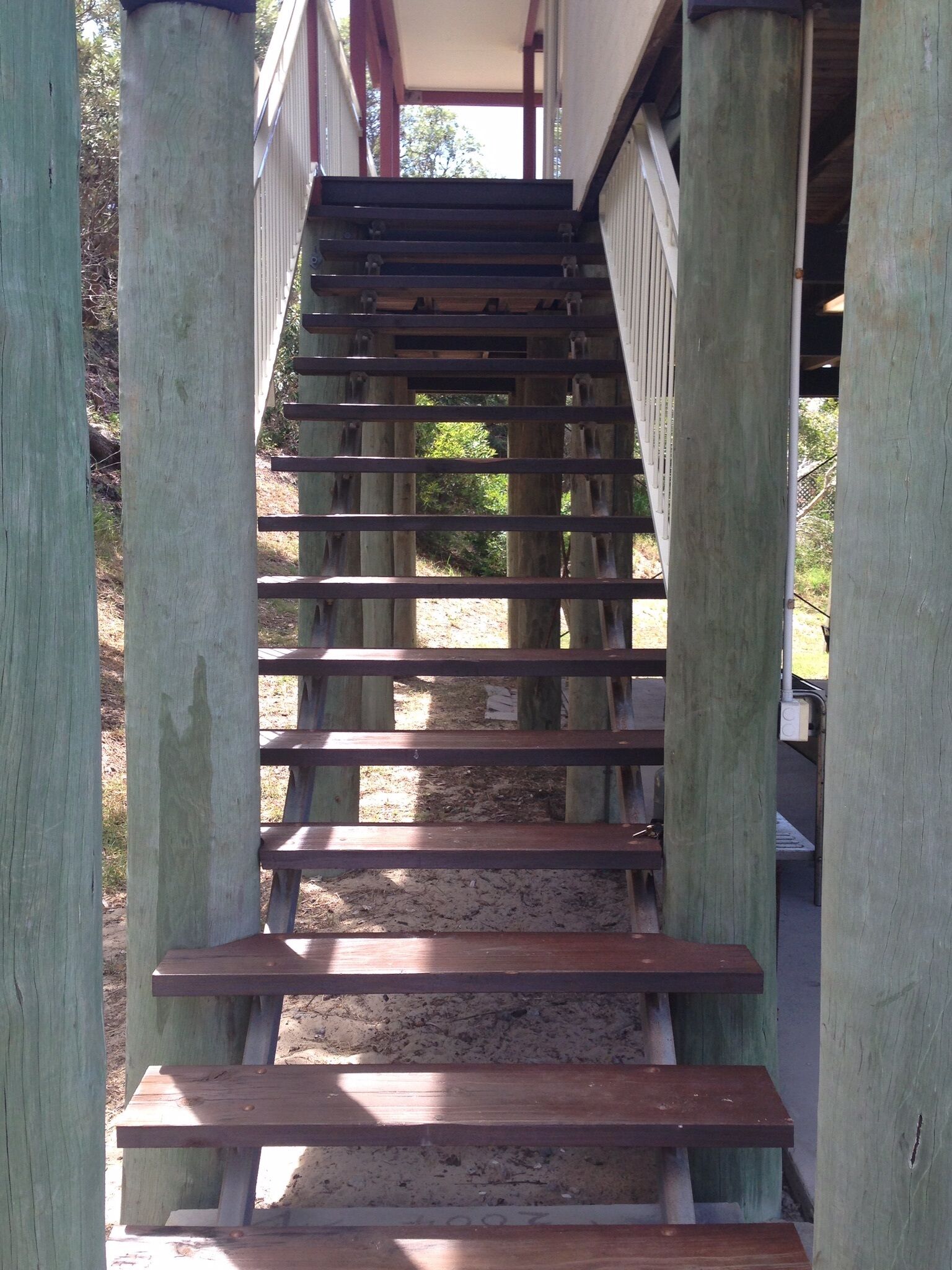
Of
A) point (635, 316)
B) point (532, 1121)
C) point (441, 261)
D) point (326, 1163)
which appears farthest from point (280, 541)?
point (532, 1121)

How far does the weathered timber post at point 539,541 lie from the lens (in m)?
8.55

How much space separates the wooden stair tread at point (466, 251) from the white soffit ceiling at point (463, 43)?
4.36m

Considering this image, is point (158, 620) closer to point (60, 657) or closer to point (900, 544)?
point (60, 657)

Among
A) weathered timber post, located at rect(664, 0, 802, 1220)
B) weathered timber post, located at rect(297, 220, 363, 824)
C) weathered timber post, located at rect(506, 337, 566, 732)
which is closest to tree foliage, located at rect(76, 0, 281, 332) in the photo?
weathered timber post, located at rect(506, 337, 566, 732)

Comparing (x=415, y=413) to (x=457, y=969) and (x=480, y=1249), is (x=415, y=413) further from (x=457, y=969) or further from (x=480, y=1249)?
(x=480, y=1249)

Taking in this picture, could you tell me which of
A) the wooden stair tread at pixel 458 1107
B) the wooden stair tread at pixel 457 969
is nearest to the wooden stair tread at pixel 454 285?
the wooden stair tread at pixel 457 969

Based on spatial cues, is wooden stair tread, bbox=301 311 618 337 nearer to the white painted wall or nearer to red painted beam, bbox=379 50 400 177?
the white painted wall

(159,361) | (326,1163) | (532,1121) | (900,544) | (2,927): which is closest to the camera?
(2,927)

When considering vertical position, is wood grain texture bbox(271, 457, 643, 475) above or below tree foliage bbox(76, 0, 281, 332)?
below

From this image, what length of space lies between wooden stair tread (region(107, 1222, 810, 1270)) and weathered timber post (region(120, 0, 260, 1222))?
23.0 inches

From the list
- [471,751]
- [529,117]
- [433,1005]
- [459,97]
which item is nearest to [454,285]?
[471,751]

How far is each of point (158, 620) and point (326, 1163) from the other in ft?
6.25

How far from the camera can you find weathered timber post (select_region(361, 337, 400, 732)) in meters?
8.02

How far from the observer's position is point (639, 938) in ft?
11.0
